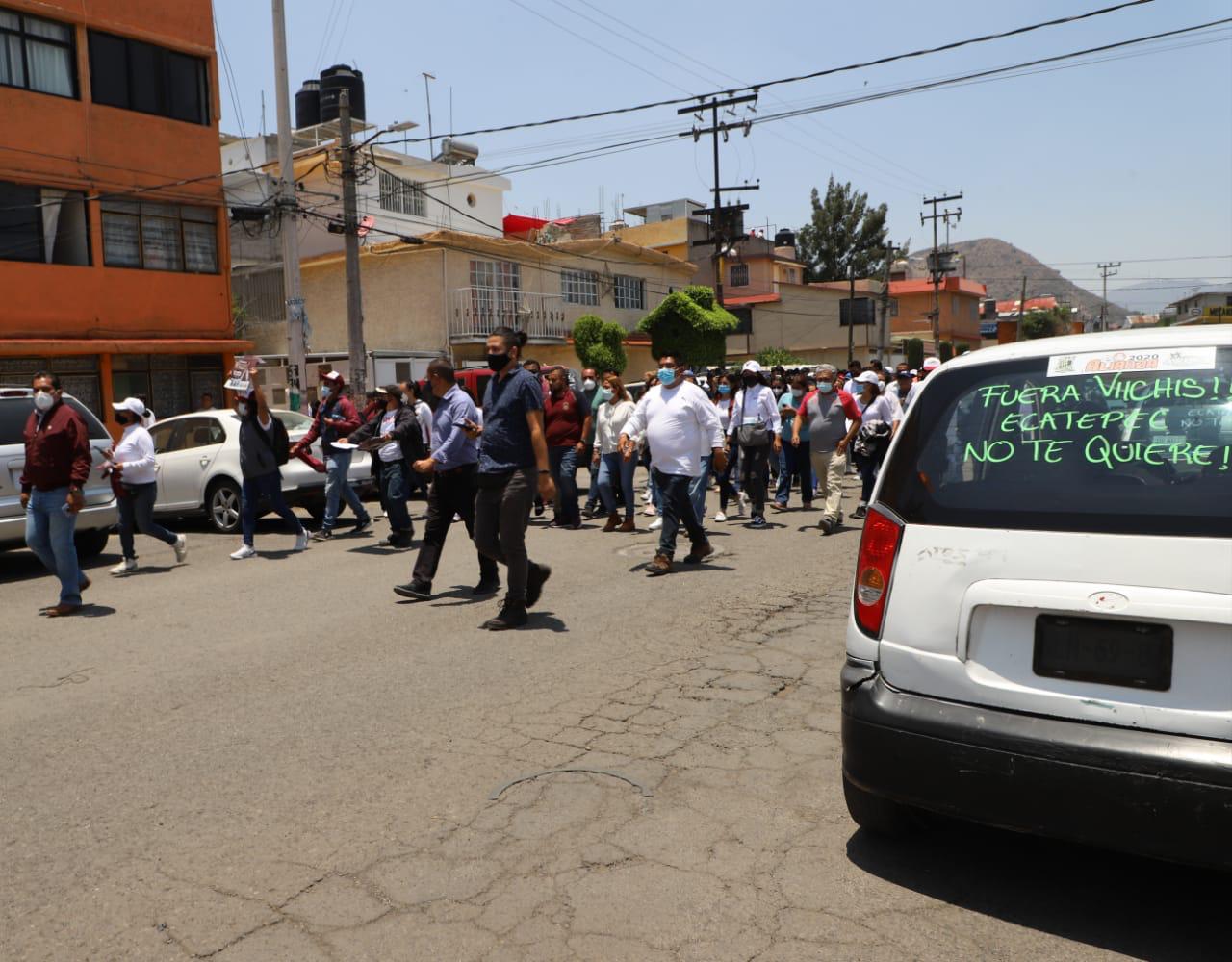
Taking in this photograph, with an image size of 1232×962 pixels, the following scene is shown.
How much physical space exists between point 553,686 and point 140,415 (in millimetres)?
6207

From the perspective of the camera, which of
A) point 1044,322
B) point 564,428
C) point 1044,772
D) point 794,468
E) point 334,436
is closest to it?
point 1044,772

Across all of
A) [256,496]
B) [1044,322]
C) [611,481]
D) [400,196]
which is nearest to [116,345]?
[256,496]

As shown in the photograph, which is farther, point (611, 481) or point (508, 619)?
point (611, 481)

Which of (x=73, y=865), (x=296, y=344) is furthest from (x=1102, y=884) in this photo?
(x=296, y=344)

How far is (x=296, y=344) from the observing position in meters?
21.2

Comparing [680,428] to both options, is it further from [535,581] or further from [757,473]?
[757,473]

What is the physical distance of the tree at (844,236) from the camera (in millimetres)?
74312

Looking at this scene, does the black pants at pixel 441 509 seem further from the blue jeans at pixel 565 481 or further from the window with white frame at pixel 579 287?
the window with white frame at pixel 579 287

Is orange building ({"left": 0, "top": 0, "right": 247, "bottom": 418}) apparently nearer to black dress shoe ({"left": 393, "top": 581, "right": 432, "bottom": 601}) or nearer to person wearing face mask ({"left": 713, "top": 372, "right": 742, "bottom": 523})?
person wearing face mask ({"left": 713, "top": 372, "right": 742, "bottom": 523})

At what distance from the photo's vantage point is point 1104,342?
3344mm

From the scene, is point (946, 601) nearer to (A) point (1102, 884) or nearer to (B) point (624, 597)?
(A) point (1102, 884)

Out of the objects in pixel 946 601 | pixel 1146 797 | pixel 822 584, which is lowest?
pixel 822 584

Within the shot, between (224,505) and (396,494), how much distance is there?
10.5 feet

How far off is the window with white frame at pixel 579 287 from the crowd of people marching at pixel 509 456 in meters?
22.7
